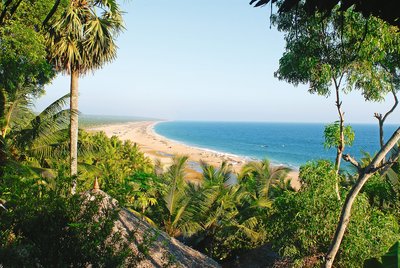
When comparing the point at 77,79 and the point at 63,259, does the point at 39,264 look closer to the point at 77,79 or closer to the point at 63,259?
the point at 63,259

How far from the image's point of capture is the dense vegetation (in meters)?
6.11

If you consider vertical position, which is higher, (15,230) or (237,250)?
(15,230)

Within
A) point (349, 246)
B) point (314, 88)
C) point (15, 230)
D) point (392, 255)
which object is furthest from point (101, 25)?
point (392, 255)

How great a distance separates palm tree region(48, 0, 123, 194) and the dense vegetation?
3.1 inches

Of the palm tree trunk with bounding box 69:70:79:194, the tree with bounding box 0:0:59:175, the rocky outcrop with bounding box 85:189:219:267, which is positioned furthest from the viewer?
the palm tree trunk with bounding box 69:70:79:194

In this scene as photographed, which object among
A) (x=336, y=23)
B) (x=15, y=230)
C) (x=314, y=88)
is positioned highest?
(x=336, y=23)

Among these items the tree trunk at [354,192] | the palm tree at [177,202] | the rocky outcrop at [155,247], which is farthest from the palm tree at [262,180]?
the tree trunk at [354,192]

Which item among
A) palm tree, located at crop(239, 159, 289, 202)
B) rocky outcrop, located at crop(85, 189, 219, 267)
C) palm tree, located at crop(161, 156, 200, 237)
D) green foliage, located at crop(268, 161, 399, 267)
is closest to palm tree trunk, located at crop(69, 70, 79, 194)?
rocky outcrop, located at crop(85, 189, 219, 267)

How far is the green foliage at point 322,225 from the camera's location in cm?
941

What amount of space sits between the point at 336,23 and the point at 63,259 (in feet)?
32.8

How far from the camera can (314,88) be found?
11953 millimetres

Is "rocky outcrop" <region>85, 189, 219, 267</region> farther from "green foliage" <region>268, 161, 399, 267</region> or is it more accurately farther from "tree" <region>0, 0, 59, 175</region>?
"tree" <region>0, 0, 59, 175</region>

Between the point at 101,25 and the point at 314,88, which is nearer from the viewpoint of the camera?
the point at 314,88

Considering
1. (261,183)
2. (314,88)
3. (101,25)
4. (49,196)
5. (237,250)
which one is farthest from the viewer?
(261,183)
